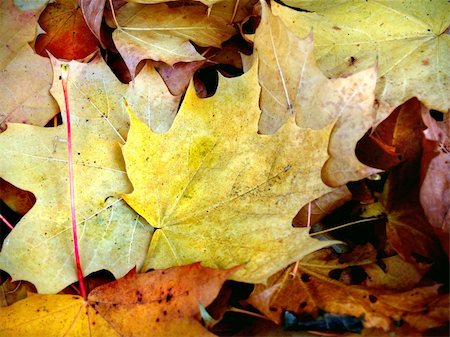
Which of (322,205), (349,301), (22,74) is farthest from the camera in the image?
(22,74)

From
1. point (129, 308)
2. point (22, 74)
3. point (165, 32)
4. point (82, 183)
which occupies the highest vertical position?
point (165, 32)

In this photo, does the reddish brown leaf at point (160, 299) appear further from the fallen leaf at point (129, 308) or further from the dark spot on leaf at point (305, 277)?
the dark spot on leaf at point (305, 277)

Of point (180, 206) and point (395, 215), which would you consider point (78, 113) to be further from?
point (395, 215)

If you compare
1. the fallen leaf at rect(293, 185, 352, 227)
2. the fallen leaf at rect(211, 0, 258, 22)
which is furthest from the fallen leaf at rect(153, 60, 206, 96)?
the fallen leaf at rect(293, 185, 352, 227)

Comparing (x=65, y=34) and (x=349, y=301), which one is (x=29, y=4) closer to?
(x=65, y=34)

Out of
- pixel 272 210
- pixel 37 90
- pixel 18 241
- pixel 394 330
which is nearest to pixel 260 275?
pixel 272 210

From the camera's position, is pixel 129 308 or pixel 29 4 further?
pixel 29 4

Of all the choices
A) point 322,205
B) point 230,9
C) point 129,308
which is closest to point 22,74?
point 230,9
